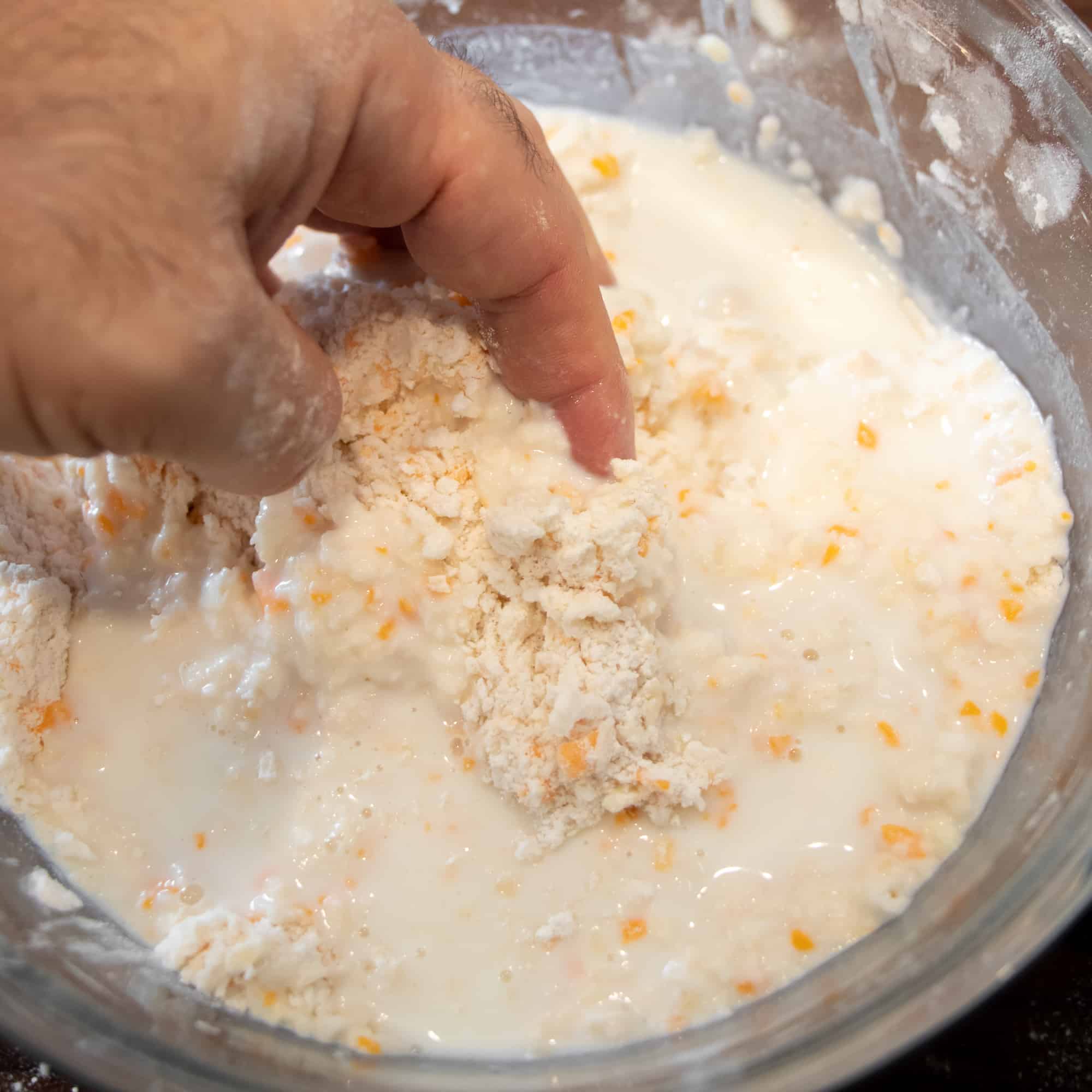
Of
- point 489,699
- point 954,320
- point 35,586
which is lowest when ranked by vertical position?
point 35,586

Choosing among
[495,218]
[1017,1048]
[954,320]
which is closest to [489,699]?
[495,218]

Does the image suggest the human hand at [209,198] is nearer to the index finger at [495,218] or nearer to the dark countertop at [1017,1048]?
the index finger at [495,218]

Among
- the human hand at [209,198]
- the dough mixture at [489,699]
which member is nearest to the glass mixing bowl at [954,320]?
the dough mixture at [489,699]

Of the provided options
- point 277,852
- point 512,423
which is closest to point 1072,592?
point 512,423

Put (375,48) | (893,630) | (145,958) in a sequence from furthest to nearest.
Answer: (893,630) < (145,958) < (375,48)

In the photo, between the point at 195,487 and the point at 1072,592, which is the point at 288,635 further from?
the point at 1072,592

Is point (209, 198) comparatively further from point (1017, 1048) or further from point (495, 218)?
point (1017, 1048)

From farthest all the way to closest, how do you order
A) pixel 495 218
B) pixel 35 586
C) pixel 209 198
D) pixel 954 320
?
1. pixel 954 320
2. pixel 35 586
3. pixel 495 218
4. pixel 209 198
